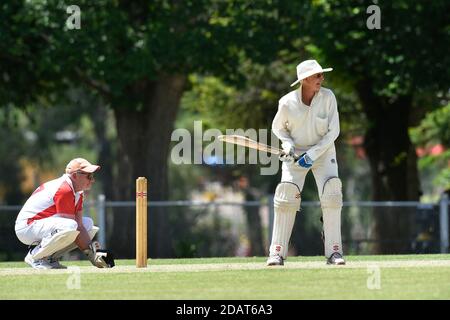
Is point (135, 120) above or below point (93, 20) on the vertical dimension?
below

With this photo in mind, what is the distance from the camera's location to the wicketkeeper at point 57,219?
14141mm

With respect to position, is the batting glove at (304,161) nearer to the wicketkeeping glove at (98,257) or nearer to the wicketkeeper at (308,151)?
the wicketkeeper at (308,151)

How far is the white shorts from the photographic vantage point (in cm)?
1410

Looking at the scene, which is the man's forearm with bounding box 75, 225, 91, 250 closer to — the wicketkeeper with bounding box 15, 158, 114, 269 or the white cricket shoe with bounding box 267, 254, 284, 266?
the wicketkeeper with bounding box 15, 158, 114, 269

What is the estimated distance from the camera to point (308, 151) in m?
14.4

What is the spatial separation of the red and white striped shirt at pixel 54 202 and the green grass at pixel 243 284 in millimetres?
797

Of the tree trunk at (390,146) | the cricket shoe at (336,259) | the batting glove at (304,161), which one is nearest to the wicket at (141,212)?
the batting glove at (304,161)

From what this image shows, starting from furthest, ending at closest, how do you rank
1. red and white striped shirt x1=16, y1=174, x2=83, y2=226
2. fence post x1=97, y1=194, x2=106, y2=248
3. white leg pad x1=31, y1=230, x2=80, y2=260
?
fence post x1=97, y1=194, x2=106, y2=248
red and white striped shirt x1=16, y1=174, x2=83, y2=226
white leg pad x1=31, y1=230, x2=80, y2=260

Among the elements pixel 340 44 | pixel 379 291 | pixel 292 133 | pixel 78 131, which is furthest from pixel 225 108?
pixel 78 131

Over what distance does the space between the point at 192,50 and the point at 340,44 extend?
3.54m

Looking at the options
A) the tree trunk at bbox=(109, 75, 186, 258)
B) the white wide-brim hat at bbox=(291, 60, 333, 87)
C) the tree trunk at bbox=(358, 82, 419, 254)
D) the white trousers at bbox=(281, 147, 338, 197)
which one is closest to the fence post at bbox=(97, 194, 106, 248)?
the tree trunk at bbox=(109, 75, 186, 258)

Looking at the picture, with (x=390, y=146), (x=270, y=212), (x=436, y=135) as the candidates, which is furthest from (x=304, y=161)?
(x=436, y=135)
